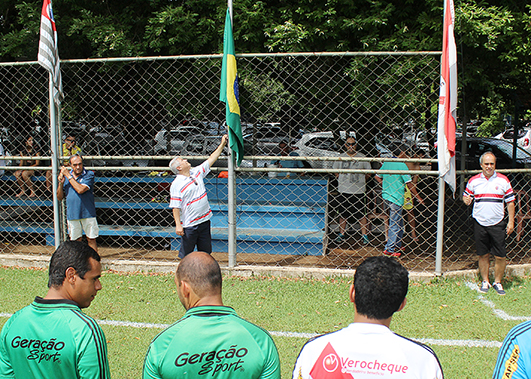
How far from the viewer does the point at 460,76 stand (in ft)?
24.9

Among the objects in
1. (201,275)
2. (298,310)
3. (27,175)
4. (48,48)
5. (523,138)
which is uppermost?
(48,48)

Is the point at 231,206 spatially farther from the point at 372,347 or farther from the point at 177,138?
the point at 177,138

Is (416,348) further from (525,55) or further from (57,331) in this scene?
(525,55)

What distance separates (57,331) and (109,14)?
817 cm

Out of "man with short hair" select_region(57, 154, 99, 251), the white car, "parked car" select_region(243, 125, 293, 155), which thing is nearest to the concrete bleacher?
"man with short hair" select_region(57, 154, 99, 251)

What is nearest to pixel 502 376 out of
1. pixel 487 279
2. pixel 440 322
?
pixel 440 322

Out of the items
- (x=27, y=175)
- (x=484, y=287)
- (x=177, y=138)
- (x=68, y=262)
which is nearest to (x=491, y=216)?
(x=484, y=287)

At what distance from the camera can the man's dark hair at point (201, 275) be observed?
214cm

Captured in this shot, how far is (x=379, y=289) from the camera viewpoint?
79.4 inches

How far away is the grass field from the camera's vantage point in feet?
14.3

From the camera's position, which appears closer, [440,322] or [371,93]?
[440,322]

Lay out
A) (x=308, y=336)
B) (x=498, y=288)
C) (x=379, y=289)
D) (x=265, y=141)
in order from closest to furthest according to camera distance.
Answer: (x=379, y=289), (x=308, y=336), (x=498, y=288), (x=265, y=141)

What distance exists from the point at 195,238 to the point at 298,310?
1663mm

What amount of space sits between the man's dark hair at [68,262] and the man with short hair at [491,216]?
17.2 ft
